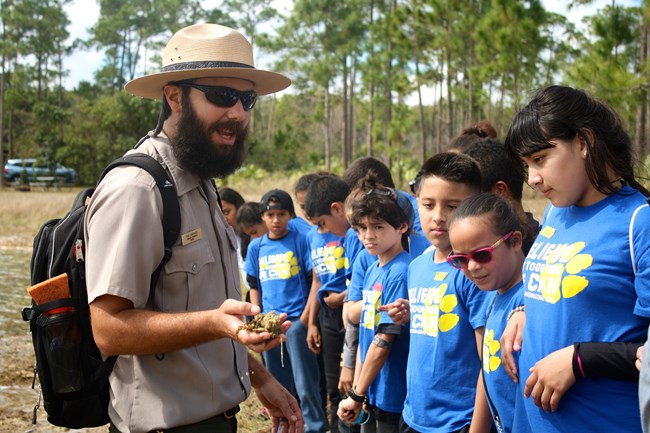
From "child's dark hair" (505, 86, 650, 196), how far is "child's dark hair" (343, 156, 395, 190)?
103 inches

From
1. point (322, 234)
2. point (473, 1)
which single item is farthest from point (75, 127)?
point (322, 234)

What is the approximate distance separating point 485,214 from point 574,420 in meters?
0.82

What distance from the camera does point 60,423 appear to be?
2.22m

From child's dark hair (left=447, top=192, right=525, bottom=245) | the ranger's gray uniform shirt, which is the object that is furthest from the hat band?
child's dark hair (left=447, top=192, right=525, bottom=245)

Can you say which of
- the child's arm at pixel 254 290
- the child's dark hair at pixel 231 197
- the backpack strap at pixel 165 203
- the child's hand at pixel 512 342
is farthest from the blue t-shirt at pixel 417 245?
the child's dark hair at pixel 231 197

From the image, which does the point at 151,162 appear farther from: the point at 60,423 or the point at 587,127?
the point at 587,127

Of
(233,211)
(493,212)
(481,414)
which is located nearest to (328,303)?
(233,211)

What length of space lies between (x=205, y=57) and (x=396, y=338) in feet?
5.47

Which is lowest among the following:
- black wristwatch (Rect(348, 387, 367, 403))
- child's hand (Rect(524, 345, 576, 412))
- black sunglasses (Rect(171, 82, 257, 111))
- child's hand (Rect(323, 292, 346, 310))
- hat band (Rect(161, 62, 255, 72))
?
black wristwatch (Rect(348, 387, 367, 403))

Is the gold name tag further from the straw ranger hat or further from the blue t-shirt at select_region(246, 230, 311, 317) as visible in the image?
the blue t-shirt at select_region(246, 230, 311, 317)

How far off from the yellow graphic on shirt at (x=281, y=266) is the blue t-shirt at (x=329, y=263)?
1.07 ft

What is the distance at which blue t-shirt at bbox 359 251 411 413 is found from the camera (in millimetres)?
3318

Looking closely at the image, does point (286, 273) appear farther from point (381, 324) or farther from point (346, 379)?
point (381, 324)

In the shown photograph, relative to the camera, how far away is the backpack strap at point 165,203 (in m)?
2.08
